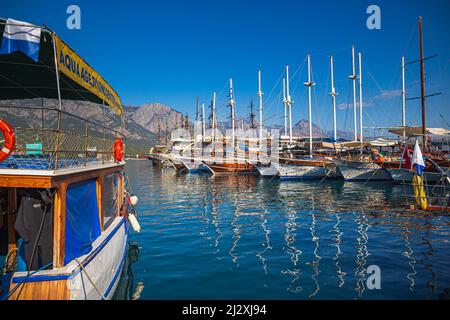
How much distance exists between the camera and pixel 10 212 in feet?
23.1

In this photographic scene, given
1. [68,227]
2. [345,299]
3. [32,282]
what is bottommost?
[345,299]

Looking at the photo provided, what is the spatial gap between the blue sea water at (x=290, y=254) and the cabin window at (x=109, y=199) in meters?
1.76

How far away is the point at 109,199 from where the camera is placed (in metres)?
9.84

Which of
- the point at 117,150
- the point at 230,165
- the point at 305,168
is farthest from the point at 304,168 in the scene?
the point at 117,150

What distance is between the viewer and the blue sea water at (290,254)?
7.88 meters

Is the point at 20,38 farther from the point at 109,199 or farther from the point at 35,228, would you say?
the point at 109,199

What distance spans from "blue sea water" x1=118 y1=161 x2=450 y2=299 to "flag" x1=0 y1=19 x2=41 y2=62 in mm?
5877

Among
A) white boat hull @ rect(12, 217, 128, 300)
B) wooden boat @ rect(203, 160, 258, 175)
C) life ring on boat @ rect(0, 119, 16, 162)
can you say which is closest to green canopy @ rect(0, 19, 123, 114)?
life ring on boat @ rect(0, 119, 16, 162)

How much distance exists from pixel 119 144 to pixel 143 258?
4.13 meters

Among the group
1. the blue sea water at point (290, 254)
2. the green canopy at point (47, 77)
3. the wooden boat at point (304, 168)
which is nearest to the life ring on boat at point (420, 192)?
the blue sea water at point (290, 254)

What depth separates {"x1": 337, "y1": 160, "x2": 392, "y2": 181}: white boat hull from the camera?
1499 inches

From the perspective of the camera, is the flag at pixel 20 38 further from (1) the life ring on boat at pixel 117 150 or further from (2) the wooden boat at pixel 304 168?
(2) the wooden boat at pixel 304 168
